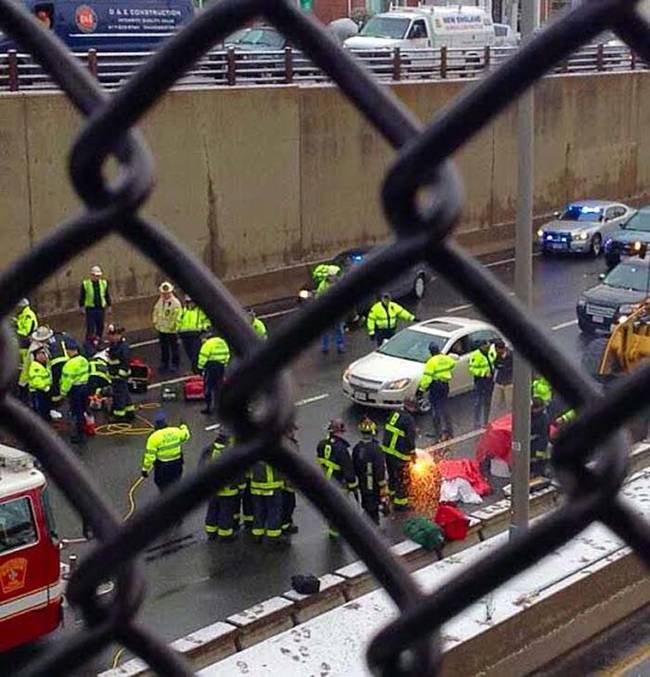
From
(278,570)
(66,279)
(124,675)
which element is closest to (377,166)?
(66,279)

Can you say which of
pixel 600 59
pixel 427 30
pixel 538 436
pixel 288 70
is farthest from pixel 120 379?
pixel 600 59

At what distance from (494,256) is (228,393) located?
30.3m

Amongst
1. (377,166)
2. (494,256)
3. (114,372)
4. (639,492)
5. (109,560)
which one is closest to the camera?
(109,560)

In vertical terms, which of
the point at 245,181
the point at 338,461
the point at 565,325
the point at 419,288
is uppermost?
the point at 245,181

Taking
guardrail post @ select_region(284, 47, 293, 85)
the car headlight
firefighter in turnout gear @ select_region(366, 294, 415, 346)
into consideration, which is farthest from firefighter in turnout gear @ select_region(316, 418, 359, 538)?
guardrail post @ select_region(284, 47, 293, 85)

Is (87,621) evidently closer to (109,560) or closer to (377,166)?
(109,560)

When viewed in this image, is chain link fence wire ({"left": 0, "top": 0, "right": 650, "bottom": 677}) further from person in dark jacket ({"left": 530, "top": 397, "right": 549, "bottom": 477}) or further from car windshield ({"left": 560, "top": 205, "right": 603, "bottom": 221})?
car windshield ({"left": 560, "top": 205, "right": 603, "bottom": 221})

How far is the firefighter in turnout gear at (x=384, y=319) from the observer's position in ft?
69.5

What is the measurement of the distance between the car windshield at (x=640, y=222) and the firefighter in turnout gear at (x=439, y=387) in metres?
12.5

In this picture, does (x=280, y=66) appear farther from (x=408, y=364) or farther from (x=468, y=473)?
(x=468, y=473)

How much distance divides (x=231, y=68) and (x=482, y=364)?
31.5ft

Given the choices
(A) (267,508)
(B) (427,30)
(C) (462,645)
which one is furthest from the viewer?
(B) (427,30)

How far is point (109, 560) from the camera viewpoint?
1.58m

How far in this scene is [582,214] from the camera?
105 ft
